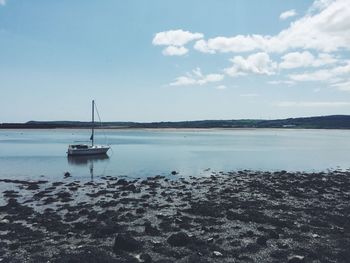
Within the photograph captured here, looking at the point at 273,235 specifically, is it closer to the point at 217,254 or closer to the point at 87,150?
the point at 217,254

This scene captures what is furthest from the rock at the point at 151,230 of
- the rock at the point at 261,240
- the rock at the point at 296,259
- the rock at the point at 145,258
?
the rock at the point at 296,259

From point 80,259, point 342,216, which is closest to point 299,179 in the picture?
point 342,216

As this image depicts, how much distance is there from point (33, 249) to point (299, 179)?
26246 millimetres

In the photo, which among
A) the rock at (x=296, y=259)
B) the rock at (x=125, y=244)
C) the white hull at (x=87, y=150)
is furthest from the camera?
the white hull at (x=87, y=150)

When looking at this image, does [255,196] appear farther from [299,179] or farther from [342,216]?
[299,179]

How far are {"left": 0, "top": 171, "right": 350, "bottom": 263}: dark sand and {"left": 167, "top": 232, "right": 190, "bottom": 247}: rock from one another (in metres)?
0.04

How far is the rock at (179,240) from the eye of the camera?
15783mm

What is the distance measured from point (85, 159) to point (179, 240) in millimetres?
43239

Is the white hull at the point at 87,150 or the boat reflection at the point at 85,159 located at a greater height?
the white hull at the point at 87,150

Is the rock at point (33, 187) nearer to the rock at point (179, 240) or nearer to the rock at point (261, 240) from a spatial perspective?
the rock at point (179, 240)

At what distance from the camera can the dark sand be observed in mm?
14875

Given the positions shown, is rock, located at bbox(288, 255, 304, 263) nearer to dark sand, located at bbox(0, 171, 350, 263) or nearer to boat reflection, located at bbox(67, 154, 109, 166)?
dark sand, located at bbox(0, 171, 350, 263)

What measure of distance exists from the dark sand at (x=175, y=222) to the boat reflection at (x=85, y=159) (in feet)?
64.4

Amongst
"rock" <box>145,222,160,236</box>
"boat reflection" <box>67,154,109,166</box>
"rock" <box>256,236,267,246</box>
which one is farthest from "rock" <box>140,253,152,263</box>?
"boat reflection" <box>67,154,109,166</box>
